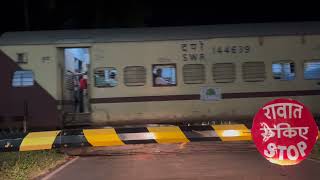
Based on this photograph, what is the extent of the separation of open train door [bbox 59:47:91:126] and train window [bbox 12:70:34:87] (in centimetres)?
91

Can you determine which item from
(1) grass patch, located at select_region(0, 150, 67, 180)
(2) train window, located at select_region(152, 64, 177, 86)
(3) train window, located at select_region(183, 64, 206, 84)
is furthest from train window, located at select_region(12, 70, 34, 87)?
(3) train window, located at select_region(183, 64, 206, 84)

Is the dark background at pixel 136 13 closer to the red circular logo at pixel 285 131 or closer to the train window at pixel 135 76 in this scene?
the train window at pixel 135 76

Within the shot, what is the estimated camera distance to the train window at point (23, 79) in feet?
56.7

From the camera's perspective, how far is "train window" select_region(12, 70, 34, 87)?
17.3 m

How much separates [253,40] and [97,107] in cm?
482

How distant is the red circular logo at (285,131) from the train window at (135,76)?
1208cm

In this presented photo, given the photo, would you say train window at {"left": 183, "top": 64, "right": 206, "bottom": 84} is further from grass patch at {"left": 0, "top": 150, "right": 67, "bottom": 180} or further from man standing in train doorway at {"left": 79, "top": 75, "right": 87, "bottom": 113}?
grass patch at {"left": 0, "top": 150, "right": 67, "bottom": 180}

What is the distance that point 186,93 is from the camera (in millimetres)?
17062

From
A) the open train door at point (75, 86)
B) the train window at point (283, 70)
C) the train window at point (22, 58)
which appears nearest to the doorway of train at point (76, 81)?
the open train door at point (75, 86)

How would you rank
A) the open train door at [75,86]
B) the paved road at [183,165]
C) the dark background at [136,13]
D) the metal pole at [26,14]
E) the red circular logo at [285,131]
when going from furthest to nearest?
the dark background at [136,13]
the metal pole at [26,14]
the open train door at [75,86]
the paved road at [183,165]
the red circular logo at [285,131]

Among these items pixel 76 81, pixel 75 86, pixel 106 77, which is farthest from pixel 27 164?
pixel 76 81

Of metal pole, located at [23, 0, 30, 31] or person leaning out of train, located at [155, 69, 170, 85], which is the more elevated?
metal pole, located at [23, 0, 30, 31]

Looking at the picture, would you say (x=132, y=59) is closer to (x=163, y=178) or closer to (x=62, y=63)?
(x=62, y=63)

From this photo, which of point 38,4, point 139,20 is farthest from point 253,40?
point 38,4
